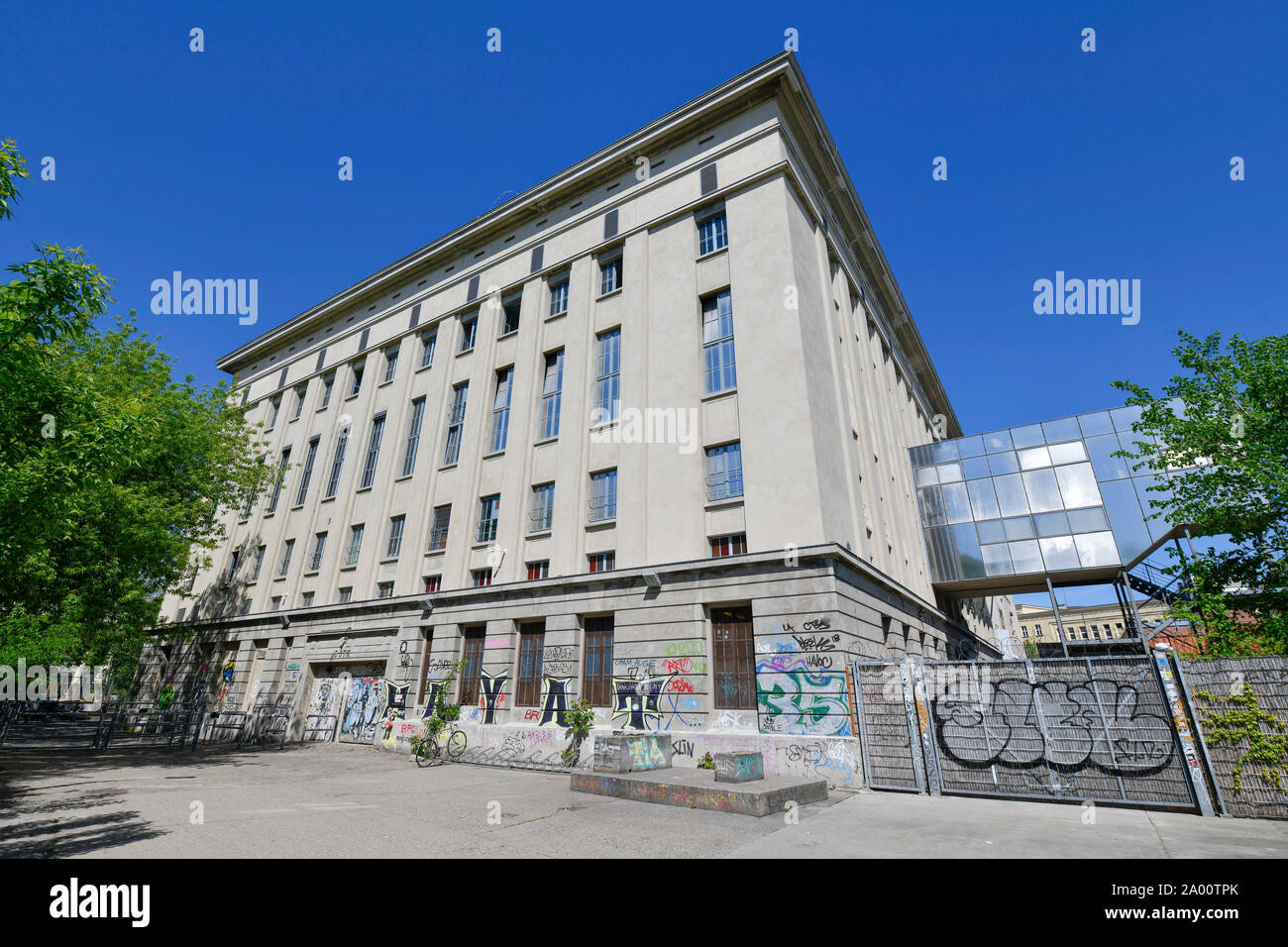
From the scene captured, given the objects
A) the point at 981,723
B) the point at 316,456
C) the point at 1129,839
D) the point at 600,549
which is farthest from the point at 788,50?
the point at 316,456

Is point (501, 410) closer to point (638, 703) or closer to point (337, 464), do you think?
point (337, 464)

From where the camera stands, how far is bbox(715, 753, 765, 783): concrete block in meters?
11.0

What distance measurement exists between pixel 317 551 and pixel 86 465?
1774 centimetres

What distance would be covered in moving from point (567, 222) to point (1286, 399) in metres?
25.2

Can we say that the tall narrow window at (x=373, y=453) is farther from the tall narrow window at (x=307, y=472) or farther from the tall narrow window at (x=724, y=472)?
the tall narrow window at (x=724, y=472)

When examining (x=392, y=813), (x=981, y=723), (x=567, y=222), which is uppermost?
(x=567, y=222)

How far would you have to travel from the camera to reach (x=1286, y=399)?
52.7ft

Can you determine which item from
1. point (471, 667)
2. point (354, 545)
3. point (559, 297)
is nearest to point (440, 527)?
point (354, 545)

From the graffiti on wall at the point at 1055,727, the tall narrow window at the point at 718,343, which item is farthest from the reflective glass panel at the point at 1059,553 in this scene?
the tall narrow window at the point at 718,343

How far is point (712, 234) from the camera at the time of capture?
21.0 m

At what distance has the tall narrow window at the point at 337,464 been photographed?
28625 mm

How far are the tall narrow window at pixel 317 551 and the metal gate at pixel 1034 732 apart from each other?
2578 centimetres

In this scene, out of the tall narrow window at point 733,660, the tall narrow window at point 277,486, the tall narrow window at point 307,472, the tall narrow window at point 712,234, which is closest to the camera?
the tall narrow window at point 733,660
